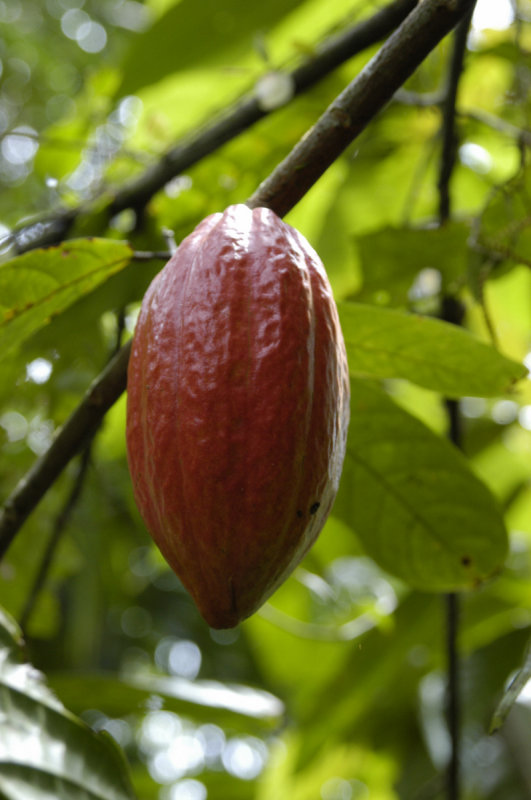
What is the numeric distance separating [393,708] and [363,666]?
31cm

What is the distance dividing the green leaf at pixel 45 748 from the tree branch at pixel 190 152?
70 centimetres

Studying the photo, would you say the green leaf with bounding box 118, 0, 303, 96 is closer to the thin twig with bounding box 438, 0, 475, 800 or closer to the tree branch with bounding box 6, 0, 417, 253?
the tree branch with bounding box 6, 0, 417, 253

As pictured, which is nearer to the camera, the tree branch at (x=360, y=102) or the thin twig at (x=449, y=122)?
the tree branch at (x=360, y=102)

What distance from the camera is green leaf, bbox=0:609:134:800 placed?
65 cm

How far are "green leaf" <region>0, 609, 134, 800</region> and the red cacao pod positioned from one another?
18 centimetres

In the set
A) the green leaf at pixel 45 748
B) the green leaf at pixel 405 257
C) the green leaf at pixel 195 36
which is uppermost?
the green leaf at pixel 195 36

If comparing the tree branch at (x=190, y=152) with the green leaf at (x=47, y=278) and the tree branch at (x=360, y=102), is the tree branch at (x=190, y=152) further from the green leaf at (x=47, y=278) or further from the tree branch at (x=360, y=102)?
the tree branch at (x=360, y=102)

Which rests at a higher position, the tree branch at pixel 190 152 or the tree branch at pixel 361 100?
the tree branch at pixel 361 100

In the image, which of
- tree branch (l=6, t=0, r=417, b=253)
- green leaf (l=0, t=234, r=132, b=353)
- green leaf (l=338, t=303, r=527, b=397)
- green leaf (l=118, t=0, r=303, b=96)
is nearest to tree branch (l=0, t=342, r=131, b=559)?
green leaf (l=0, t=234, r=132, b=353)

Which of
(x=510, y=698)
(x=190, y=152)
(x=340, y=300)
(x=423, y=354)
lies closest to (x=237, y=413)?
(x=510, y=698)

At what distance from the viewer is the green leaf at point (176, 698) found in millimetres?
1328

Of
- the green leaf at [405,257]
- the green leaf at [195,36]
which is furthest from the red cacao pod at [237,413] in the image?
the green leaf at [195,36]

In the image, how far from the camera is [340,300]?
107 centimetres

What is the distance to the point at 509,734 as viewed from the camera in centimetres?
154
